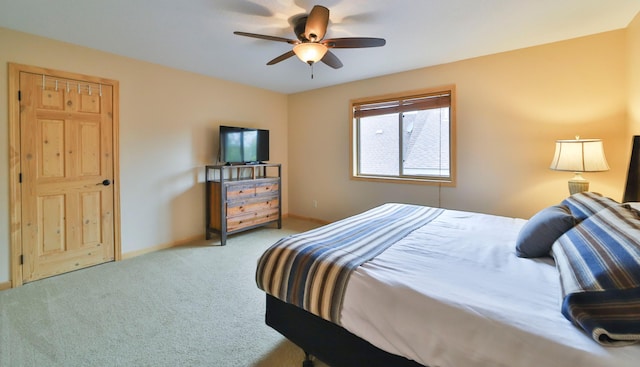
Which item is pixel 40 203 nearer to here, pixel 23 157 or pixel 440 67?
pixel 23 157

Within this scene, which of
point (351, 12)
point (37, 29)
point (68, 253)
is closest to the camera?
point (351, 12)

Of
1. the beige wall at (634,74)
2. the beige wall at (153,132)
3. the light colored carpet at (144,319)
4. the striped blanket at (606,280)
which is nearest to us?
the striped blanket at (606,280)

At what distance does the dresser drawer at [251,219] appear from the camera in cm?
390

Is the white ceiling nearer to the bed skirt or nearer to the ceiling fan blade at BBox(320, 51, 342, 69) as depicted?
the ceiling fan blade at BBox(320, 51, 342, 69)

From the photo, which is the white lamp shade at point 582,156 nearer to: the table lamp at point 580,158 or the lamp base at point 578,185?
the table lamp at point 580,158

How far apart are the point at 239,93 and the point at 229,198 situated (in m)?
1.81

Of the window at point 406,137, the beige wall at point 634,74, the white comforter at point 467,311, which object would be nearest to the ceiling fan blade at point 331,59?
the window at point 406,137

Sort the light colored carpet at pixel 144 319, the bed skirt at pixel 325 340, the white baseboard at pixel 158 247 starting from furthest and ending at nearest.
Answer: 1. the white baseboard at pixel 158 247
2. the light colored carpet at pixel 144 319
3. the bed skirt at pixel 325 340

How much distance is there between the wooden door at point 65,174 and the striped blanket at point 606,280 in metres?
4.05

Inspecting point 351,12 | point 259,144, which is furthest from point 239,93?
point 351,12

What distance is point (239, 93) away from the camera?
176 inches

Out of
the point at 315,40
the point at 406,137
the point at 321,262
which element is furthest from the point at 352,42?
the point at 406,137

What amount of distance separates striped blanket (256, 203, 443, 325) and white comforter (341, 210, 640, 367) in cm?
7

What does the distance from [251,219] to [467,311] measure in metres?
3.54
